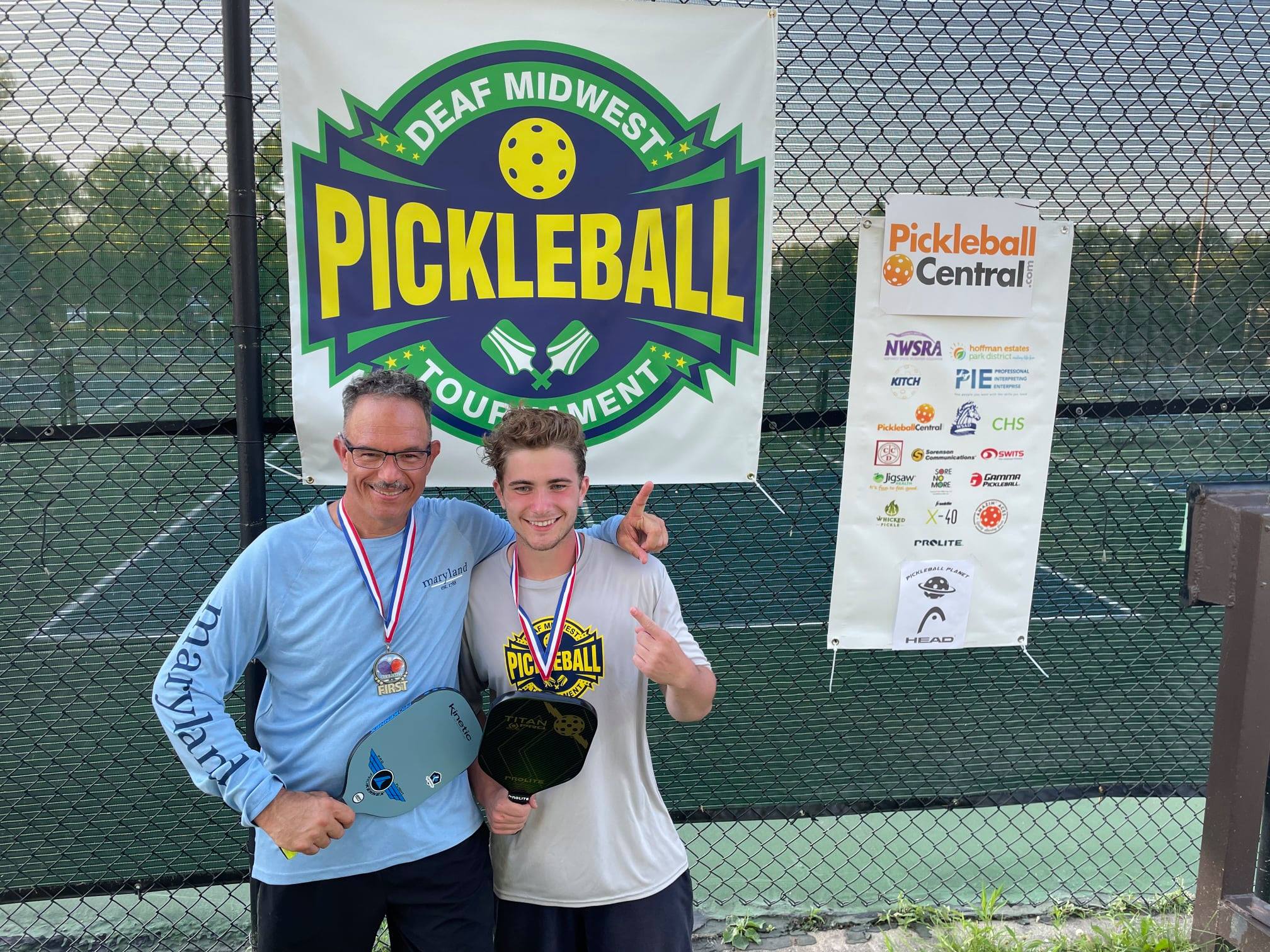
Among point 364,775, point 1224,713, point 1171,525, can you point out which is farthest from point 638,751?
point 1171,525

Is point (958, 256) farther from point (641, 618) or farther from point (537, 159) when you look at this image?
point (641, 618)

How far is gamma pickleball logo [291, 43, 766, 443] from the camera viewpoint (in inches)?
94.0

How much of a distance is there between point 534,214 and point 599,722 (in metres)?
1.39

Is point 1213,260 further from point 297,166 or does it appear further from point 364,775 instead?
point 364,775

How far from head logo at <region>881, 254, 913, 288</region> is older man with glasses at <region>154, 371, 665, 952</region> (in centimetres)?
150

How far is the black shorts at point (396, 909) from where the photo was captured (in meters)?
1.90

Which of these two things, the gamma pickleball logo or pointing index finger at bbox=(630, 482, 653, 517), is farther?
the gamma pickleball logo

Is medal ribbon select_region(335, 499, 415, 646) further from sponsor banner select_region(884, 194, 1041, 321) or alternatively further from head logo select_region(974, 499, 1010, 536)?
head logo select_region(974, 499, 1010, 536)

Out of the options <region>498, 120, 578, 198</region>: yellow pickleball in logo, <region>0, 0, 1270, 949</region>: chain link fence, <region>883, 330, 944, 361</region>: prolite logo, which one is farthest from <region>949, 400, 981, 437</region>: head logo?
<region>498, 120, 578, 198</region>: yellow pickleball in logo

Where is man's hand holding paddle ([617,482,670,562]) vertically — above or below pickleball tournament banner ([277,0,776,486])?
below

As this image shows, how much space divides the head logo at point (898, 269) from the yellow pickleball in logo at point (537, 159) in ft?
3.24

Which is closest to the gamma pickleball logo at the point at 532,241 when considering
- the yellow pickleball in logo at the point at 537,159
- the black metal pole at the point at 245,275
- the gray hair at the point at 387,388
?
the yellow pickleball in logo at the point at 537,159

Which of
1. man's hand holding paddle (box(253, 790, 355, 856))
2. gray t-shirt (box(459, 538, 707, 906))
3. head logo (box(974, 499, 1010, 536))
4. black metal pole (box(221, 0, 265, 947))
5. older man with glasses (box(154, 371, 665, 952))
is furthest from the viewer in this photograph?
head logo (box(974, 499, 1010, 536))

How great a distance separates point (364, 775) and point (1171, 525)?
402 centimetres
